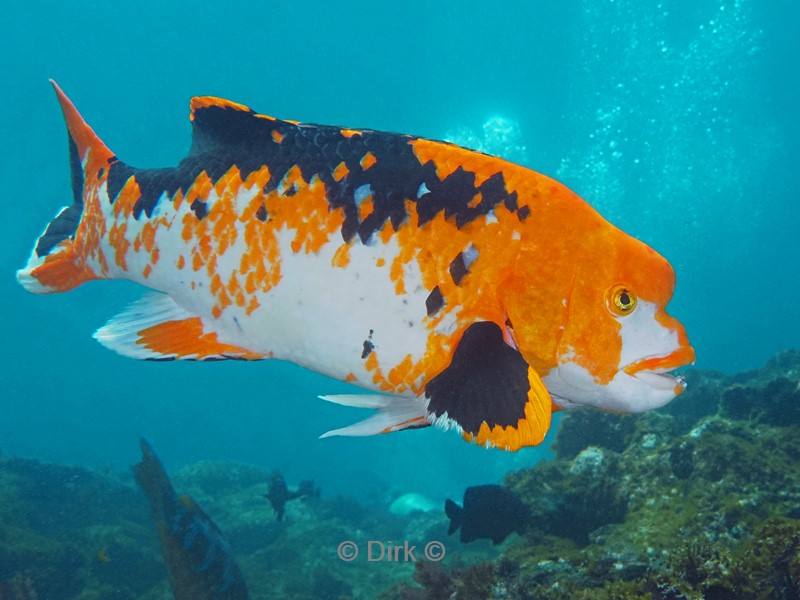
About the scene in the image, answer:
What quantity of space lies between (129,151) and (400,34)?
29535 mm

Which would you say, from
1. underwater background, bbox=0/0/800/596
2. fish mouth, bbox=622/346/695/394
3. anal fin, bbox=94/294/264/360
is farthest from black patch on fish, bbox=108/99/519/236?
underwater background, bbox=0/0/800/596

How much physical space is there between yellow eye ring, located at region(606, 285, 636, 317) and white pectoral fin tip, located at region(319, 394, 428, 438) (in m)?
0.76

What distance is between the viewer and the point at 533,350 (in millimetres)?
1688

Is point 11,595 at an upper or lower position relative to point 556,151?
lower

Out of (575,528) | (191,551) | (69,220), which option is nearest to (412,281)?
(69,220)

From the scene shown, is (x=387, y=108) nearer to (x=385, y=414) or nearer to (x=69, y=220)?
(x=69, y=220)

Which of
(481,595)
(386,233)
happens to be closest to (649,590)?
(481,595)

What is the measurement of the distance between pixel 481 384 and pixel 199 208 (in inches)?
54.8

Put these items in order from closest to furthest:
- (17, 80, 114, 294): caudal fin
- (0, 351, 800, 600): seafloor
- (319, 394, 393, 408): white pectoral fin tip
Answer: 1. (319, 394, 393, 408): white pectoral fin tip
2. (17, 80, 114, 294): caudal fin
3. (0, 351, 800, 600): seafloor

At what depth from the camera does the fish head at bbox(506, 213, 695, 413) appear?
166 cm

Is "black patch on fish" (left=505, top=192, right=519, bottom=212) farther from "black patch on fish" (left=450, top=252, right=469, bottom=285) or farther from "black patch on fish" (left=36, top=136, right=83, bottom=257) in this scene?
"black patch on fish" (left=36, top=136, right=83, bottom=257)

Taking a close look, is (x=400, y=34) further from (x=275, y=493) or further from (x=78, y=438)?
(x=78, y=438)

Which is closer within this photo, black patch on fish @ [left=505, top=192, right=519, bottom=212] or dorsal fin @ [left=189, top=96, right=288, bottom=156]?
black patch on fish @ [left=505, top=192, right=519, bottom=212]

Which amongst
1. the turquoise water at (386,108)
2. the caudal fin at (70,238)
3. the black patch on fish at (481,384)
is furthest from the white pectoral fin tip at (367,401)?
the turquoise water at (386,108)
